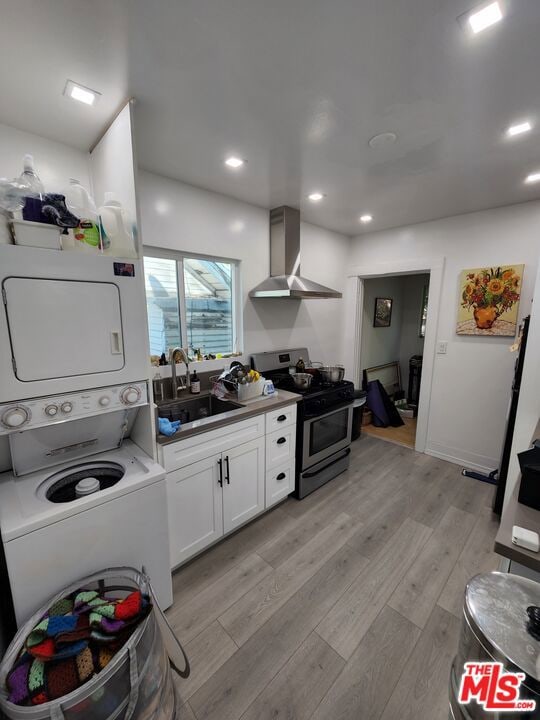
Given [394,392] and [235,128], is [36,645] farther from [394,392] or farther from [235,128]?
[394,392]

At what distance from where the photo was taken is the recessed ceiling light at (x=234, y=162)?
1.87 metres

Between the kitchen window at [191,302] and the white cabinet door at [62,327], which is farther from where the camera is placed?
the kitchen window at [191,302]

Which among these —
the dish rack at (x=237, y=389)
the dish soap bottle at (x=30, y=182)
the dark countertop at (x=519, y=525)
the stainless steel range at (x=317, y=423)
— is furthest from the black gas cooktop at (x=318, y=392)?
the dish soap bottle at (x=30, y=182)

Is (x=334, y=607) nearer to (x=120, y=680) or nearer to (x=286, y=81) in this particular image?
(x=120, y=680)

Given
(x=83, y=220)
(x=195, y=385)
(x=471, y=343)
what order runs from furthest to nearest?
(x=471, y=343)
(x=195, y=385)
(x=83, y=220)

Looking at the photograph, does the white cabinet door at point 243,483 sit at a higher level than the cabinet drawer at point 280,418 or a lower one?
lower

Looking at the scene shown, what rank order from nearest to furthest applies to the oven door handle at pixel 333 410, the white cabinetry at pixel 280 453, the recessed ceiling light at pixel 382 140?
the recessed ceiling light at pixel 382 140, the white cabinetry at pixel 280 453, the oven door handle at pixel 333 410

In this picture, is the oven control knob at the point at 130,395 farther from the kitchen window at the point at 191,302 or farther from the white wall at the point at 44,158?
the white wall at the point at 44,158

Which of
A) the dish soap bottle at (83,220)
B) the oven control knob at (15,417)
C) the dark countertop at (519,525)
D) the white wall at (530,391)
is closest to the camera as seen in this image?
the dark countertop at (519,525)

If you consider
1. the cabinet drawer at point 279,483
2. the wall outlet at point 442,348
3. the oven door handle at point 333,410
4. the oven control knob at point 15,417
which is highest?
the wall outlet at point 442,348

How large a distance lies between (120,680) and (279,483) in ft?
4.97

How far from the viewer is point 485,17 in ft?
3.11

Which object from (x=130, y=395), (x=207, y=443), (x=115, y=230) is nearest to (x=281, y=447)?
(x=207, y=443)

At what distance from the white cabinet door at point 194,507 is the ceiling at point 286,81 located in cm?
187
